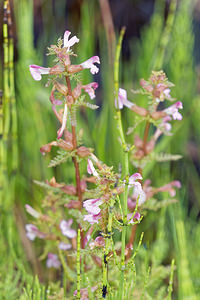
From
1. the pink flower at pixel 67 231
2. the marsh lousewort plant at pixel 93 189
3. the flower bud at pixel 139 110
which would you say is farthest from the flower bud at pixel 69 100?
the pink flower at pixel 67 231

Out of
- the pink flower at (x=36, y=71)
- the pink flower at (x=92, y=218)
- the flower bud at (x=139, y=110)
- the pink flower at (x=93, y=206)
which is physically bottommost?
the pink flower at (x=92, y=218)

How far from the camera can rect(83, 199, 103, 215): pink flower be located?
45 centimetres

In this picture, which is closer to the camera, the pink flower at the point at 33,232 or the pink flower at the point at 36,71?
the pink flower at the point at 36,71

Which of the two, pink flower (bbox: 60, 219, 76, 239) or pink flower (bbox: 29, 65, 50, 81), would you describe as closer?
pink flower (bbox: 29, 65, 50, 81)

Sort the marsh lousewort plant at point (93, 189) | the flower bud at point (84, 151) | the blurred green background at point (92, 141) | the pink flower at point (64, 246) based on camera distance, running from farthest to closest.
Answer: the blurred green background at point (92, 141) < the pink flower at point (64, 246) < the flower bud at point (84, 151) < the marsh lousewort plant at point (93, 189)

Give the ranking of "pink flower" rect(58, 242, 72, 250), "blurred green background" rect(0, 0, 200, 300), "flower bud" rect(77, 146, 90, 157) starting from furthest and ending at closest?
1. "blurred green background" rect(0, 0, 200, 300)
2. "pink flower" rect(58, 242, 72, 250)
3. "flower bud" rect(77, 146, 90, 157)

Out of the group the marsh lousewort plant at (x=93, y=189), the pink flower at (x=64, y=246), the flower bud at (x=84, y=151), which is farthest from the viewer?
the pink flower at (x=64, y=246)

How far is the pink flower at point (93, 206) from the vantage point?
448 millimetres

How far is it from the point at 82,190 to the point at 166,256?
1.38 feet

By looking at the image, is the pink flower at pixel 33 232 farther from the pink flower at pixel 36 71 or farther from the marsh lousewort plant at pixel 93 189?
the pink flower at pixel 36 71

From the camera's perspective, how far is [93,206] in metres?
0.45

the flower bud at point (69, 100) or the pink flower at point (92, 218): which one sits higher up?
the flower bud at point (69, 100)

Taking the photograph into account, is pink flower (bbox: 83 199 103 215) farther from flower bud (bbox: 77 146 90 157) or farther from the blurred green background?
the blurred green background

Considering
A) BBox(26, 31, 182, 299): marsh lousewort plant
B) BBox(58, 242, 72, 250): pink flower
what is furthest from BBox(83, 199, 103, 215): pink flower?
BBox(58, 242, 72, 250): pink flower
